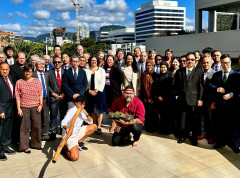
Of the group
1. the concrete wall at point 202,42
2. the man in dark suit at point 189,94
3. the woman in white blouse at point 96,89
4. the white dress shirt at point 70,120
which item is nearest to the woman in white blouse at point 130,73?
the woman in white blouse at point 96,89

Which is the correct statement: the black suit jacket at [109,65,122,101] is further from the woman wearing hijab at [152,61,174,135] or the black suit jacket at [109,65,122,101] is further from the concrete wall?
the concrete wall

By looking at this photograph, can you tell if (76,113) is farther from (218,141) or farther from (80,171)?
(218,141)

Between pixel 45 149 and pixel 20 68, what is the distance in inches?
72.7

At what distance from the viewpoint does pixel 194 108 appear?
4.68m

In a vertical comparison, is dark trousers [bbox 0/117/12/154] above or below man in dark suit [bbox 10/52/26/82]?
below

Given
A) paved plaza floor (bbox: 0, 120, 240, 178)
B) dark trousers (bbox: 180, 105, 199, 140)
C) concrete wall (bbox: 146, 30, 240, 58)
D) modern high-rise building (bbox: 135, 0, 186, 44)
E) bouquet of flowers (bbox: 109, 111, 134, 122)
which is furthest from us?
modern high-rise building (bbox: 135, 0, 186, 44)

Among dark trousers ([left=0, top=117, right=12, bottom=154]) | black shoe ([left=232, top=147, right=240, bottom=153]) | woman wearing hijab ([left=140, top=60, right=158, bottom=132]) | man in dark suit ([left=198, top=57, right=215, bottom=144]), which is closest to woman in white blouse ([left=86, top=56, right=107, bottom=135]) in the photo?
woman wearing hijab ([left=140, top=60, right=158, bottom=132])

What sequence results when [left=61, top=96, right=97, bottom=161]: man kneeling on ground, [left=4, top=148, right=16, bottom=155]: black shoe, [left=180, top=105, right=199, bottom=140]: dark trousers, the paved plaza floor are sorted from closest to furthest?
the paved plaza floor
[left=61, top=96, right=97, bottom=161]: man kneeling on ground
[left=4, top=148, right=16, bottom=155]: black shoe
[left=180, top=105, right=199, bottom=140]: dark trousers

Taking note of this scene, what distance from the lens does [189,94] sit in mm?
4625

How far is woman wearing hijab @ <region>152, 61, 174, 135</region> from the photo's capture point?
17.1 feet

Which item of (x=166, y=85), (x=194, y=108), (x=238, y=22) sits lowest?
(x=194, y=108)

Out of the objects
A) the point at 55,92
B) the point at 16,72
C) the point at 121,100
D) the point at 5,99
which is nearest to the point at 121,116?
the point at 121,100

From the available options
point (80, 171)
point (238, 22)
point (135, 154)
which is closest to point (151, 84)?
point (135, 154)

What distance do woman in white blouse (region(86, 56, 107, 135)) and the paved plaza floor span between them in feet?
3.13
